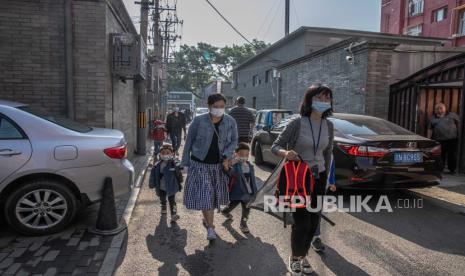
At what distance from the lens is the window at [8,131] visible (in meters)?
4.29

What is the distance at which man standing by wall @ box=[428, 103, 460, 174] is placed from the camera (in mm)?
8625

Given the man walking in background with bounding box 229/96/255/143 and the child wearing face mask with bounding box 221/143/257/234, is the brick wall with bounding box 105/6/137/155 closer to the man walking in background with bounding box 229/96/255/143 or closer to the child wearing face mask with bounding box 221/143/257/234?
the man walking in background with bounding box 229/96/255/143

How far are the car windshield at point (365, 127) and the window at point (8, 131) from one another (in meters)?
4.72

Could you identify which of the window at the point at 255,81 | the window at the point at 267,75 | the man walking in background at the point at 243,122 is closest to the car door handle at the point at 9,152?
the man walking in background at the point at 243,122

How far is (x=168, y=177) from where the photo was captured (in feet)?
17.3

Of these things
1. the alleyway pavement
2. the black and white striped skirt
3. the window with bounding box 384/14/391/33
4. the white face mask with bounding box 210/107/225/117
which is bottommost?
the alleyway pavement

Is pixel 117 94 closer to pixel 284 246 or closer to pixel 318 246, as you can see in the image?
pixel 284 246

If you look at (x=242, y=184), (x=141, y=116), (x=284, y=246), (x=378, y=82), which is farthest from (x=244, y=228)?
(x=378, y=82)

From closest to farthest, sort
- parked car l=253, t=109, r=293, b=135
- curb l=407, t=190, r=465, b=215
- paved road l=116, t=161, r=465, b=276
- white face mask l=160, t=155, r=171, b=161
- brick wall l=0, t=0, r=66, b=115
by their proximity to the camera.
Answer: paved road l=116, t=161, r=465, b=276, white face mask l=160, t=155, r=171, b=161, curb l=407, t=190, r=465, b=215, brick wall l=0, t=0, r=66, b=115, parked car l=253, t=109, r=293, b=135

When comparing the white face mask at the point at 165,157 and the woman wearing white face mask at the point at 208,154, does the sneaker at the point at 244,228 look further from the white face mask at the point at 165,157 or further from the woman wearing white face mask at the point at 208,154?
the white face mask at the point at 165,157

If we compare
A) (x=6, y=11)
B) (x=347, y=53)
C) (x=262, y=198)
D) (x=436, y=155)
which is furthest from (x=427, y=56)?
(x=6, y=11)

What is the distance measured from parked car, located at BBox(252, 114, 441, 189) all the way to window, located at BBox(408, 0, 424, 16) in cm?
2905

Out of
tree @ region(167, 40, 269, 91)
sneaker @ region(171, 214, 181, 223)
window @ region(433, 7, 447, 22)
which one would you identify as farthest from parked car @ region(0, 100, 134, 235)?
tree @ region(167, 40, 269, 91)

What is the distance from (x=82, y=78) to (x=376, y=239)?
5638 mm
